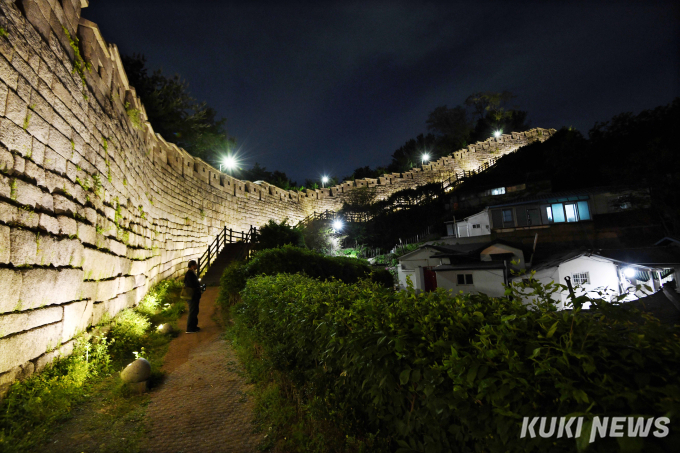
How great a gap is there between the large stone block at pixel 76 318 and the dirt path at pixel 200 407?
1276 millimetres

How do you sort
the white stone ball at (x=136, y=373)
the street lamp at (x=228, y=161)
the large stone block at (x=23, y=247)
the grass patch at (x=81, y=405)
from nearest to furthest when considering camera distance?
1. the grass patch at (x=81, y=405)
2. the large stone block at (x=23, y=247)
3. the white stone ball at (x=136, y=373)
4. the street lamp at (x=228, y=161)

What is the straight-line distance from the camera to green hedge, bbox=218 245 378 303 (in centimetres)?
820

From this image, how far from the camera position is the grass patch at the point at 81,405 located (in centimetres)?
248

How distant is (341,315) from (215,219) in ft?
47.9

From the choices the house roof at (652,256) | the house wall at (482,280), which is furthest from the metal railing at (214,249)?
the house roof at (652,256)

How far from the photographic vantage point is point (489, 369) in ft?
4.68

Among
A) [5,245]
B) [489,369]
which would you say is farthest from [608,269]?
[5,245]

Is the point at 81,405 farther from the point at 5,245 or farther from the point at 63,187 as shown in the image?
the point at 63,187

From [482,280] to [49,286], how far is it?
14.3 meters

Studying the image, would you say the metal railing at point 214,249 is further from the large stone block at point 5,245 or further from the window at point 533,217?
the window at point 533,217

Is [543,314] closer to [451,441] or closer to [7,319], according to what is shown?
[451,441]

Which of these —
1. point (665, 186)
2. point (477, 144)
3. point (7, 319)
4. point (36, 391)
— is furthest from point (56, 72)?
point (477, 144)

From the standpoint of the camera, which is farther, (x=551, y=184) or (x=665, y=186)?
(x=551, y=184)

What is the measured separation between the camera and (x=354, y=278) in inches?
570
